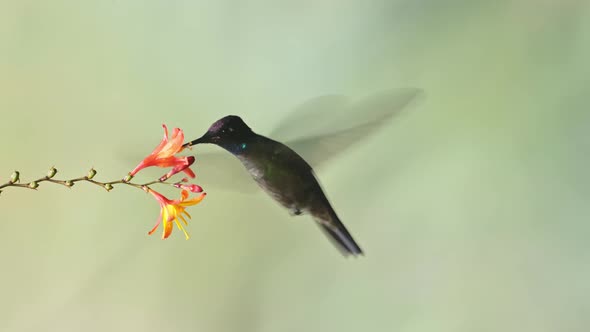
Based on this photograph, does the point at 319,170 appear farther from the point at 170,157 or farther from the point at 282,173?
the point at 170,157

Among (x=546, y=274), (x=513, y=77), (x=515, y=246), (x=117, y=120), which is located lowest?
(x=546, y=274)

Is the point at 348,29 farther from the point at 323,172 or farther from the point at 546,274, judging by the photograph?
the point at 546,274

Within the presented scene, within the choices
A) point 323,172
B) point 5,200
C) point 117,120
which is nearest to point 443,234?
point 323,172

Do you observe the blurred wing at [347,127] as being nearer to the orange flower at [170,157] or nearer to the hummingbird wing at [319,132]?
the hummingbird wing at [319,132]

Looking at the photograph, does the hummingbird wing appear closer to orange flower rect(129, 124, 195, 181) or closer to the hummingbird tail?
the hummingbird tail

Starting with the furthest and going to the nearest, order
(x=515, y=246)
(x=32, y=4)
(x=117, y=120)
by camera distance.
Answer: (x=515, y=246), (x=117, y=120), (x=32, y=4)

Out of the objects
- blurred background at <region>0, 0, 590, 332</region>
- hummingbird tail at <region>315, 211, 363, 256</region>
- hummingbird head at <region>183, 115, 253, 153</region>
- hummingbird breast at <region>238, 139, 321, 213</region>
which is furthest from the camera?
blurred background at <region>0, 0, 590, 332</region>

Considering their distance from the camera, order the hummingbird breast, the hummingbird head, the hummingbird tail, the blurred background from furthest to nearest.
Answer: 1. the blurred background
2. the hummingbird tail
3. the hummingbird breast
4. the hummingbird head

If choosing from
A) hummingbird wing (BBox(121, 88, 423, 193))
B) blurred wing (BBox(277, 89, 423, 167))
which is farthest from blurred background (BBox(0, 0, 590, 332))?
blurred wing (BBox(277, 89, 423, 167))
